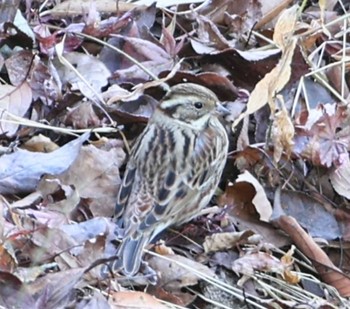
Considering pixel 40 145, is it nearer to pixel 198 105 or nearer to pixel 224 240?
pixel 198 105

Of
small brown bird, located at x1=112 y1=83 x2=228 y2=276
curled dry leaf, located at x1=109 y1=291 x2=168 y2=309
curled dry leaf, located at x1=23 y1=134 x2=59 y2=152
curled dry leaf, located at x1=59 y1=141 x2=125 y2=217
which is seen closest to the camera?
curled dry leaf, located at x1=109 y1=291 x2=168 y2=309

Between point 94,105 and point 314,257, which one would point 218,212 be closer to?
point 314,257

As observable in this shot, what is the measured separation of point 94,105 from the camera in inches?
226

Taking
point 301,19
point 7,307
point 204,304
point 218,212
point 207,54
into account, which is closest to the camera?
point 7,307

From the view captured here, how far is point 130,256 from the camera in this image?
491 cm

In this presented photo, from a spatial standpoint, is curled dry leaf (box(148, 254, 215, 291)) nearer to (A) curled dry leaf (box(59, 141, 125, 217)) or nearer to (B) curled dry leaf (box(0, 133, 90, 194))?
(A) curled dry leaf (box(59, 141, 125, 217))

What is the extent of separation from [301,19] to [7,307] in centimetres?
287

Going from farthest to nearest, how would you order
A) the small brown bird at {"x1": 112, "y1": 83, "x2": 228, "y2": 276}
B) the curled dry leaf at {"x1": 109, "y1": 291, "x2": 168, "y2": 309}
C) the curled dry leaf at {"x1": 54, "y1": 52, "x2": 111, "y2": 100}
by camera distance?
the curled dry leaf at {"x1": 54, "y1": 52, "x2": 111, "y2": 100} < the small brown bird at {"x1": 112, "y1": 83, "x2": 228, "y2": 276} < the curled dry leaf at {"x1": 109, "y1": 291, "x2": 168, "y2": 309}

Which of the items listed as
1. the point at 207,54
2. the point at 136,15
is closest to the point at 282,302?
the point at 207,54

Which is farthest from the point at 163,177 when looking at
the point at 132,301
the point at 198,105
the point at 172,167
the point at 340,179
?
the point at 340,179

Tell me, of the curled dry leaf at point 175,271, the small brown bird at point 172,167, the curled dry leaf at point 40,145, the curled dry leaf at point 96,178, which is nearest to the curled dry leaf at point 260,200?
the small brown bird at point 172,167

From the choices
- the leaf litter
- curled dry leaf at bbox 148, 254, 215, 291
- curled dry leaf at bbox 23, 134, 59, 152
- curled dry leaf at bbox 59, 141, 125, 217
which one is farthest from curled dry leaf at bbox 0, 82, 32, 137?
curled dry leaf at bbox 148, 254, 215, 291

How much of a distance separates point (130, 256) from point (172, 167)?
0.62m

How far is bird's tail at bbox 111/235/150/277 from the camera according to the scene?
486 cm
